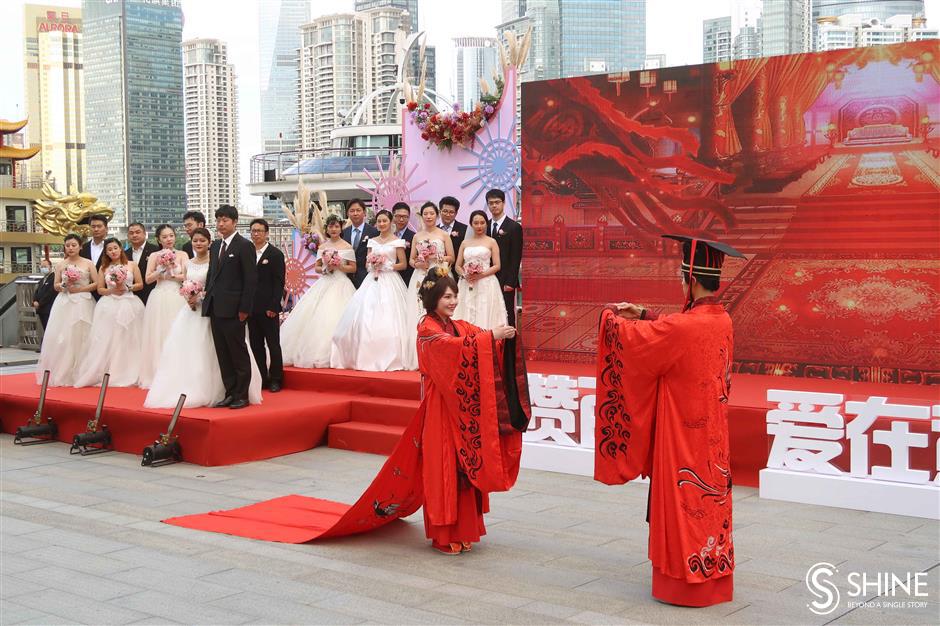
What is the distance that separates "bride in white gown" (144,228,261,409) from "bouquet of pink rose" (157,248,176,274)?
71 cm

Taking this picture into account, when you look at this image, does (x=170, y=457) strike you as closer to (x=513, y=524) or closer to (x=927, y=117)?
(x=513, y=524)

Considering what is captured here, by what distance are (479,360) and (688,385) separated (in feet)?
3.54

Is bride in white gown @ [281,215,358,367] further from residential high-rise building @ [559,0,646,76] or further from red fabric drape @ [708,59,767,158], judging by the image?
residential high-rise building @ [559,0,646,76]

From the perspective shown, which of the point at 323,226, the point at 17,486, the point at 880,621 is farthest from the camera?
the point at 323,226

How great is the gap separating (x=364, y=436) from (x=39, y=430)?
2813 millimetres

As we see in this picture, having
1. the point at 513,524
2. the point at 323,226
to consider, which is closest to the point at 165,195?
the point at 323,226

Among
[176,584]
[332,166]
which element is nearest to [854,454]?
[176,584]

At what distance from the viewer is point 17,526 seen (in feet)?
18.7

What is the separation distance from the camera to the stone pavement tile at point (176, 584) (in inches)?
174

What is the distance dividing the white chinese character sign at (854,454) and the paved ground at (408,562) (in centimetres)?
14

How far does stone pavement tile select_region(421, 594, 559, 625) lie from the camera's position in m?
4.03

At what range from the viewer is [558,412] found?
279 inches

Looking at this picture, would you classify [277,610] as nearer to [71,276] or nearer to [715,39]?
[71,276]

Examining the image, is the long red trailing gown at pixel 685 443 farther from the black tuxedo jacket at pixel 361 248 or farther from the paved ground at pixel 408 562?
the black tuxedo jacket at pixel 361 248
